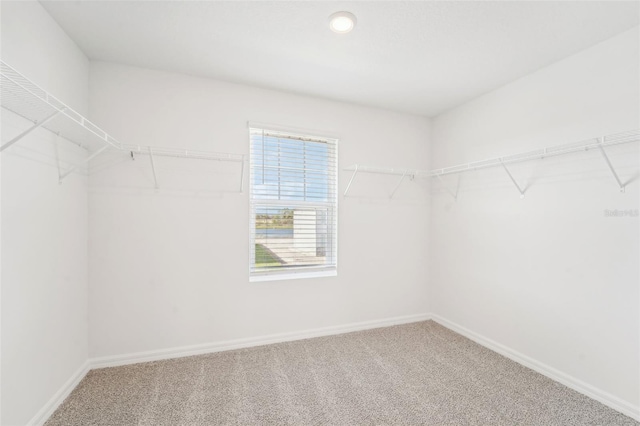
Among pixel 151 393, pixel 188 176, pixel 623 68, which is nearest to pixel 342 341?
pixel 151 393

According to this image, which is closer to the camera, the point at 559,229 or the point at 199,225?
the point at 559,229

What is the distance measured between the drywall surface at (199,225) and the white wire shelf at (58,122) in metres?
0.08

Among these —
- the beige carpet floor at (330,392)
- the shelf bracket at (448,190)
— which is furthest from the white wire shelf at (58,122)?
the shelf bracket at (448,190)

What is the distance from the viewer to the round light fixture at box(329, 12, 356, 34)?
1614mm

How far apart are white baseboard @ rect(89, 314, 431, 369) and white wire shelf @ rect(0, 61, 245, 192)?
4.62ft

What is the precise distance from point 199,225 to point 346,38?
1.84 m

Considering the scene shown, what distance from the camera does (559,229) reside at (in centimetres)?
206

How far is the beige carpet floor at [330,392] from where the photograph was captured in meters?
1.64

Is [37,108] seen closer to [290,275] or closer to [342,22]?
[342,22]

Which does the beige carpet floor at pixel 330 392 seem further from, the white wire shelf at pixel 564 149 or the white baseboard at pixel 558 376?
the white wire shelf at pixel 564 149

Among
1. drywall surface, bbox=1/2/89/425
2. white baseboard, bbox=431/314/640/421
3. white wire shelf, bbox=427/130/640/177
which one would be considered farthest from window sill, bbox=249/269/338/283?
white wire shelf, bbox=427/130/640/177

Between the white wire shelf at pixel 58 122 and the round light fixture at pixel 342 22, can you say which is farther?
the round light fixture at pixel 342 22

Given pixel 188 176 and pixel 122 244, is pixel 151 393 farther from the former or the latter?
pixel 188 176

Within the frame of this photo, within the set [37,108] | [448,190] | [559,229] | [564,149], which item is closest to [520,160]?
[564,149]
